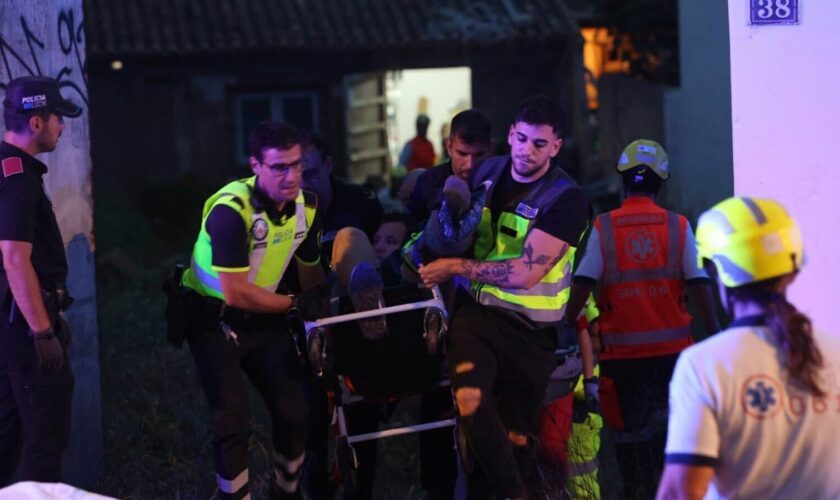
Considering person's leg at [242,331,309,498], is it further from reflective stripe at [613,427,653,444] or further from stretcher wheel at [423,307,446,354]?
reflective stripe at [613,427,653,444]

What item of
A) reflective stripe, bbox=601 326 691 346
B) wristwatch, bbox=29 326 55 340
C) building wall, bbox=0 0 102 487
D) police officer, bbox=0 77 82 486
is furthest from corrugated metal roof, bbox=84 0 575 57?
reflective stripe, bbox=601 326 691 346

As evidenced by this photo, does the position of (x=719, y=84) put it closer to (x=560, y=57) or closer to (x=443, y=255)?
(x=560, y=57)

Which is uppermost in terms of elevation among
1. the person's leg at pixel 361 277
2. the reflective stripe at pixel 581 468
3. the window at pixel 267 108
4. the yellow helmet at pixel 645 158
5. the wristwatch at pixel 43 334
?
the window at pixel 267 108

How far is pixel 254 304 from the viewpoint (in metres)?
5.27

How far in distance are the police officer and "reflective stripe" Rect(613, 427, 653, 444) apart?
2.41m

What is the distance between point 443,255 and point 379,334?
0.42 metres

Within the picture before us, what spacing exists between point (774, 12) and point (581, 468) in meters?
2.11

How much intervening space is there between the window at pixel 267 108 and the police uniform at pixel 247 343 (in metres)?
14.3

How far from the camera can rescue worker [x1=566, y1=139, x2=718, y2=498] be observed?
18.9 ft

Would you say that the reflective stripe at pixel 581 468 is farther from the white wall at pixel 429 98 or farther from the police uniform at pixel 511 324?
the white wall at pixel 429 98

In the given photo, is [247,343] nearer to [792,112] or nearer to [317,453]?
[317,453]

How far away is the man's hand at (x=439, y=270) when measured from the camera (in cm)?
532

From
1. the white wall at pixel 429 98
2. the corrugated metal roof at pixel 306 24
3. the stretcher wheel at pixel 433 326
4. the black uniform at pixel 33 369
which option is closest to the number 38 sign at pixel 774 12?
the stretcher wheel at pixel 433 326

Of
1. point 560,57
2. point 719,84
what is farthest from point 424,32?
point 719,84
